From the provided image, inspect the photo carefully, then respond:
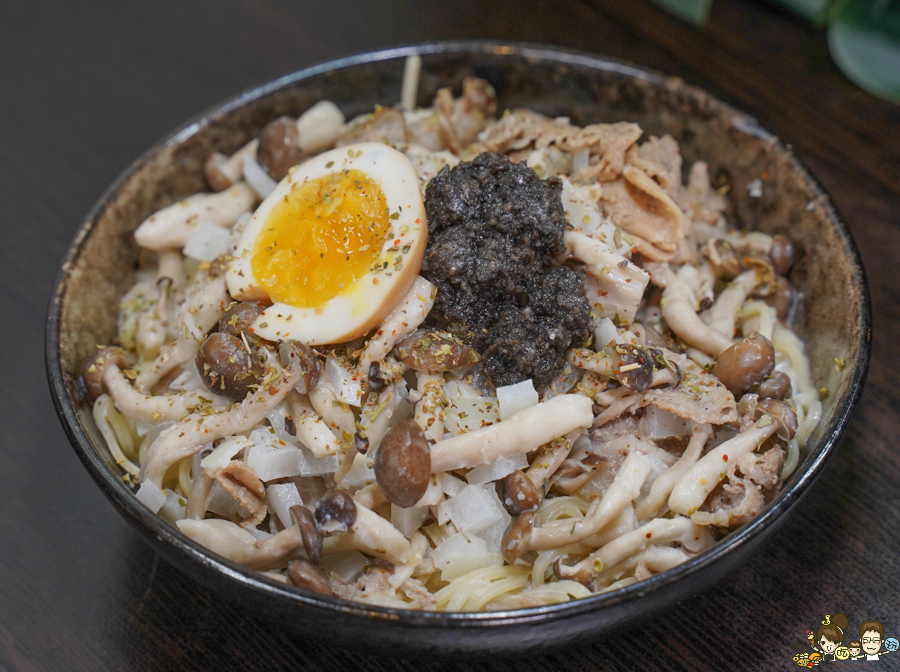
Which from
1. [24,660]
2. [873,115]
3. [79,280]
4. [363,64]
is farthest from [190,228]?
[873,115]

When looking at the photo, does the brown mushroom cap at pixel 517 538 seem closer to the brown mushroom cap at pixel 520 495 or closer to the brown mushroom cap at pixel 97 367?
the brown mushroom cap at pixel 520 495

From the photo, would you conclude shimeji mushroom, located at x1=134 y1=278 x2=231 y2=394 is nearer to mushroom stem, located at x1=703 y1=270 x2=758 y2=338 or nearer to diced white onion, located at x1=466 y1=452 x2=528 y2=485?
diced white onion, located at x1=466 y1=452 x2=528 y2=485

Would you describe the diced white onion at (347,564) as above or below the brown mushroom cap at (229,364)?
below

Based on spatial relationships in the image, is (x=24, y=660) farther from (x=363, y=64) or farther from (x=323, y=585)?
Answer: (x=363, y=64)

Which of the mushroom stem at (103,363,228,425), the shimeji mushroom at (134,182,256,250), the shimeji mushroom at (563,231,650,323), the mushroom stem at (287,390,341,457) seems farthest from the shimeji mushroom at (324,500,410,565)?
the shimeji mushroom at (134,182,256,250)

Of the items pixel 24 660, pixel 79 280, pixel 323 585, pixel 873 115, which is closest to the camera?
pixel 323 585

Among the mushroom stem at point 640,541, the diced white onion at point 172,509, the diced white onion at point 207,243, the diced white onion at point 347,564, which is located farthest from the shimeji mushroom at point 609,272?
the diced white onion at point 172,509

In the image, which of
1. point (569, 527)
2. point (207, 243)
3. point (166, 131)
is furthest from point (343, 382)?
point (166, 131)
